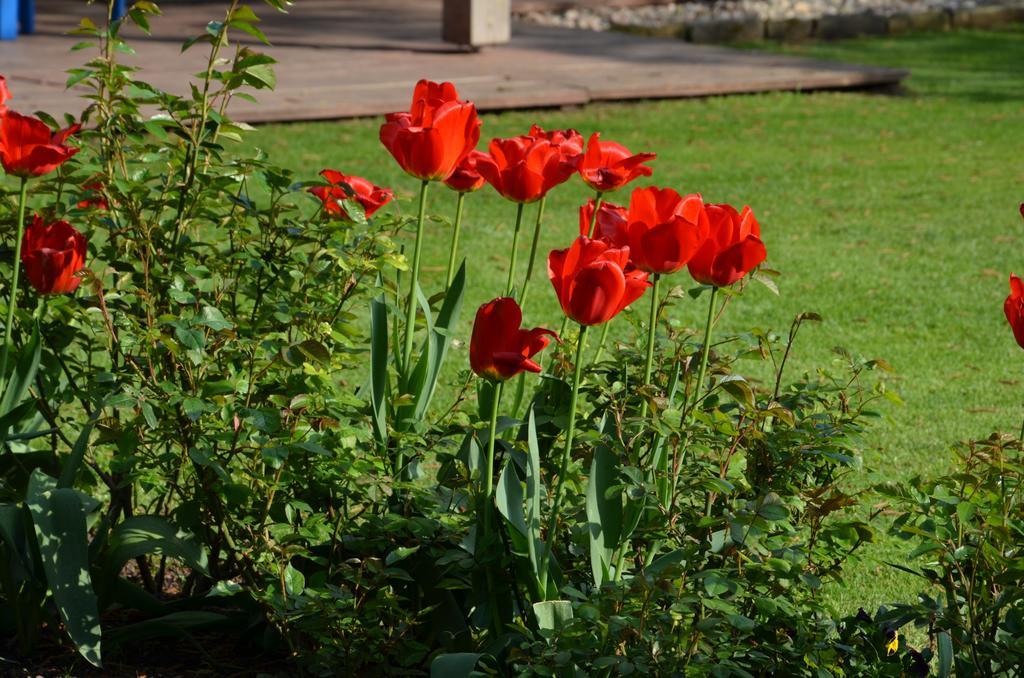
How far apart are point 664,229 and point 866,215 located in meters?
5.58

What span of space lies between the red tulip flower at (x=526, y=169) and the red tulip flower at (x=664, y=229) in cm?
26

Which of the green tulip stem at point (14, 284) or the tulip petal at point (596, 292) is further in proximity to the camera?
the green tulip stem at point (14, 284)

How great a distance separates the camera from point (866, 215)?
7.29 meters

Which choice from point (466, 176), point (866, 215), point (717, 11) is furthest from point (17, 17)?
point (466, 176)

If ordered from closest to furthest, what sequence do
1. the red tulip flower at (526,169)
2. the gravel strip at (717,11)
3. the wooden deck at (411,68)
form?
the red tulip flower at (526,169) < the wooden deck at (411,68) < the gravel strip at (717,11)

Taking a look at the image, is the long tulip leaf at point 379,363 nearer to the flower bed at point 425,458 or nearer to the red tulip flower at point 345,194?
the flower bed at point 425,458

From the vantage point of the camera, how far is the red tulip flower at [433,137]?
2268 mm

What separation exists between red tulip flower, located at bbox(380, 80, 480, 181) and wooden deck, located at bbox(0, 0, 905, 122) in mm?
6251

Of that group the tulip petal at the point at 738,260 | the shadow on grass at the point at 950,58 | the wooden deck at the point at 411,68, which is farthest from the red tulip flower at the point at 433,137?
the shadow on grass at the point at 950,58

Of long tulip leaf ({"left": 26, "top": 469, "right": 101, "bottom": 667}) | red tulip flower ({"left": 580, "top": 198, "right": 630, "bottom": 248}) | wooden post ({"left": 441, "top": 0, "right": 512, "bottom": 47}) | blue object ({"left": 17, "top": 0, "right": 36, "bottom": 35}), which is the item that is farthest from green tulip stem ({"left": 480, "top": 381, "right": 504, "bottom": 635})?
blue object ({"left": 17, "top": 0, "right": 36, "bottom": 35})

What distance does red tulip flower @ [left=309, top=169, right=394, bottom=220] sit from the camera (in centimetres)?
249

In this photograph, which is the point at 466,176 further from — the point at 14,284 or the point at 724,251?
the point at 14,284

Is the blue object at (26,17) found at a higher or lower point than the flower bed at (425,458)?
higher

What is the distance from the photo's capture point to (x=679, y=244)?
202cm
